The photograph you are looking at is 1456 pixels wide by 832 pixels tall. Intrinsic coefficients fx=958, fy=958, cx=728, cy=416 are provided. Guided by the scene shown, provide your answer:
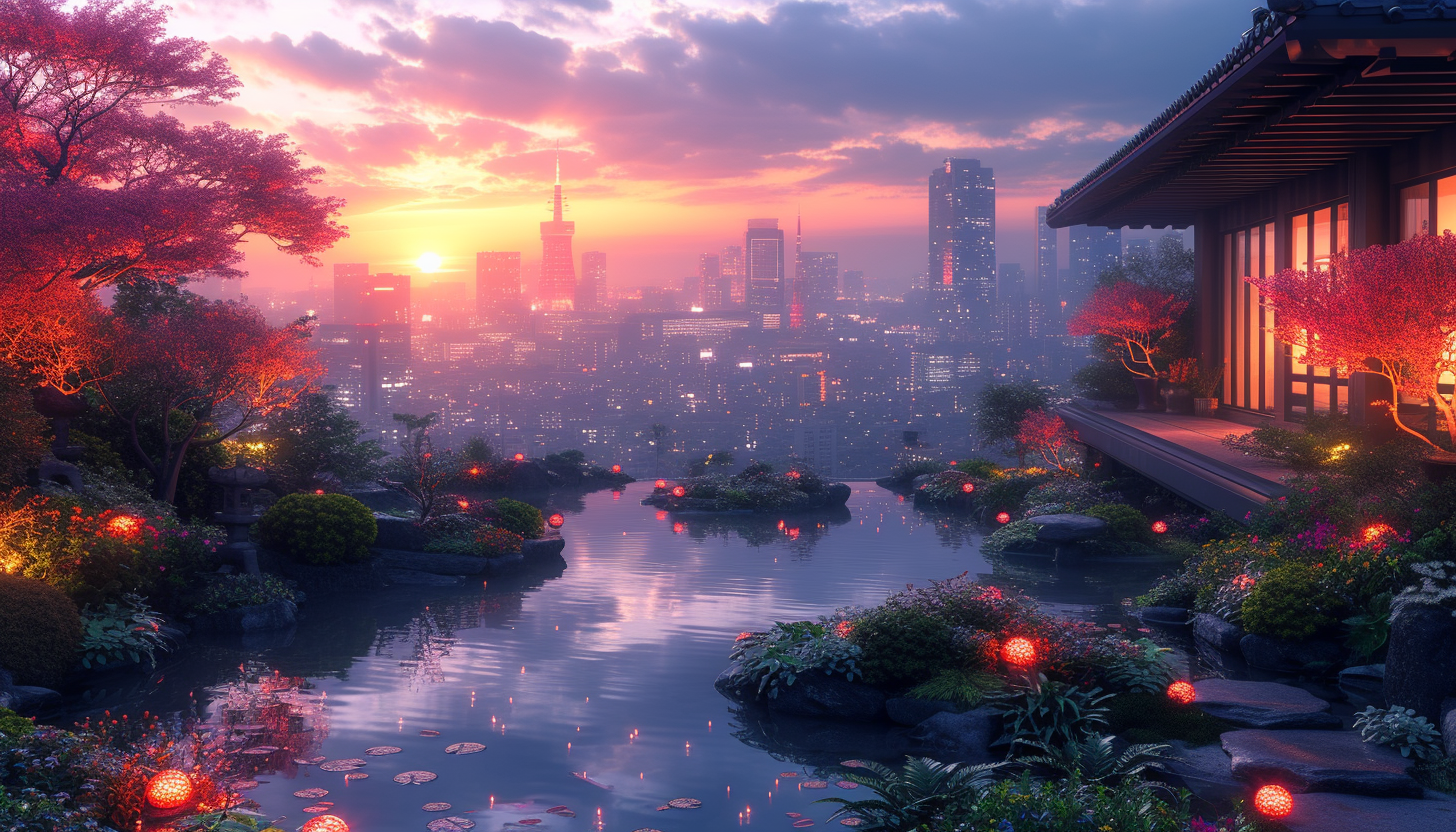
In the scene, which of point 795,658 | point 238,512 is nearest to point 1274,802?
point 795,658

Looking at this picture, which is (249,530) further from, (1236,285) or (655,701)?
(1236,285)

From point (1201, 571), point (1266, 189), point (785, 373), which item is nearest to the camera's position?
point (1201, 571)

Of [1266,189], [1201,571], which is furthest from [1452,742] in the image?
[1266,189]

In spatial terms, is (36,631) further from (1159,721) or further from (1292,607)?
(1292,607)

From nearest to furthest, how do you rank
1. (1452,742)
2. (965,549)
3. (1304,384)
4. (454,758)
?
(1452,742) < (454,758) < (965,549) < (1304,384)

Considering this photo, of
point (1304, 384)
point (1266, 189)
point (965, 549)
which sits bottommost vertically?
point (965, 549)

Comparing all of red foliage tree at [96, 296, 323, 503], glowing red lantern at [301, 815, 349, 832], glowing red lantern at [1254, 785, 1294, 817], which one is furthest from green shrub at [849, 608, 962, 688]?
red foliage tree at [96, 296, 323, 503]
